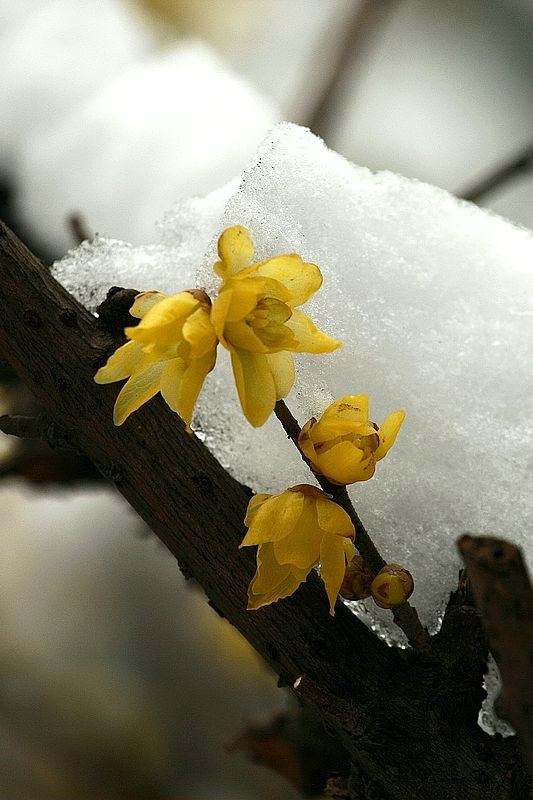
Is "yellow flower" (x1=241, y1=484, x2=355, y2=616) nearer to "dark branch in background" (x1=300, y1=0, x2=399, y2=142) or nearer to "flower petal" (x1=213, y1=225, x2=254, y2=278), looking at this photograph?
"flower petal" (x1=213, y1=225, x2=254, y2=278)

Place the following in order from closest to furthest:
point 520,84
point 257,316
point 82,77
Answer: point 257,316 < point 82,77 < point 520,84

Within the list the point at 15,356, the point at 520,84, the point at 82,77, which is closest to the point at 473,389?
the point at 15,356

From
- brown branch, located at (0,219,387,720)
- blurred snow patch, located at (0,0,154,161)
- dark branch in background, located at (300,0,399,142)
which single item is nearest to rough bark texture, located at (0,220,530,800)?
brown branch, located at (0,219,387,720)

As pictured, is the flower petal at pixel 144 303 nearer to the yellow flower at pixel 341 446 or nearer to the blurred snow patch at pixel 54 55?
the yellow flower at pixel 341 446

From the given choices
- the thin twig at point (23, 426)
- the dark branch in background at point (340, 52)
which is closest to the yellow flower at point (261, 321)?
the thin twig at point (23, 426)

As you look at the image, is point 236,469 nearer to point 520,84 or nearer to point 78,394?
point 78,394

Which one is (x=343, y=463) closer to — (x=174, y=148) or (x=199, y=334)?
(x=199, y=334)
